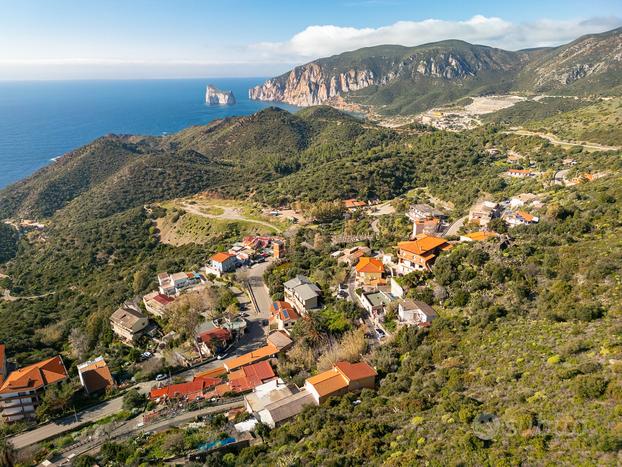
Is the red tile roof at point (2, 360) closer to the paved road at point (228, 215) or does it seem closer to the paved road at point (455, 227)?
the paved road at point (228, 215)

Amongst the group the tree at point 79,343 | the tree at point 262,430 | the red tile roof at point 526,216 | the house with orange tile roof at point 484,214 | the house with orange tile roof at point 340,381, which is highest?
the red tile roof at point 526,216

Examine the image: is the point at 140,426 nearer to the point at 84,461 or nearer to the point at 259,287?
the point at 84,461

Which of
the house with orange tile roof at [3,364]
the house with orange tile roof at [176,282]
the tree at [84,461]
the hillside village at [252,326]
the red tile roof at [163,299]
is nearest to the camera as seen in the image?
the tree at [84,461]

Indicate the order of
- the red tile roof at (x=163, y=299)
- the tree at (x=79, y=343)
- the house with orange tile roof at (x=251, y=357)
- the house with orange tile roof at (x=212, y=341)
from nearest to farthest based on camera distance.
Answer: the house with orange tile roof at (x=251, y=357) < the house with orange tile roof at (x=212, y=341) < the tree at (x=79, y=343) < the red tile roof at (x=163, y=299)

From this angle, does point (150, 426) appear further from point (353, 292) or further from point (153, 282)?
point (153, 282)

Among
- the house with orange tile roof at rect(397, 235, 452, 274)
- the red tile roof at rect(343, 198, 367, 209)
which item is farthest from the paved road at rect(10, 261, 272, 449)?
the red tile roof at rect(343, 198, 367, 209)

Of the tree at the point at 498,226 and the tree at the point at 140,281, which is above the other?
the tree at the point at 498,226

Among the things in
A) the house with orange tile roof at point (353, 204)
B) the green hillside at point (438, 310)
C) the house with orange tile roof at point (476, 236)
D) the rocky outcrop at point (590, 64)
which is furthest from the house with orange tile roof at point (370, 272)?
the rocky outcrop at point (590, 64)

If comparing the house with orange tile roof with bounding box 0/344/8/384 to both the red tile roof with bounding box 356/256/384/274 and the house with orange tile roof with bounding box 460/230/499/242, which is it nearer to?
the red tile roof with bounding box 356/256/384/274
